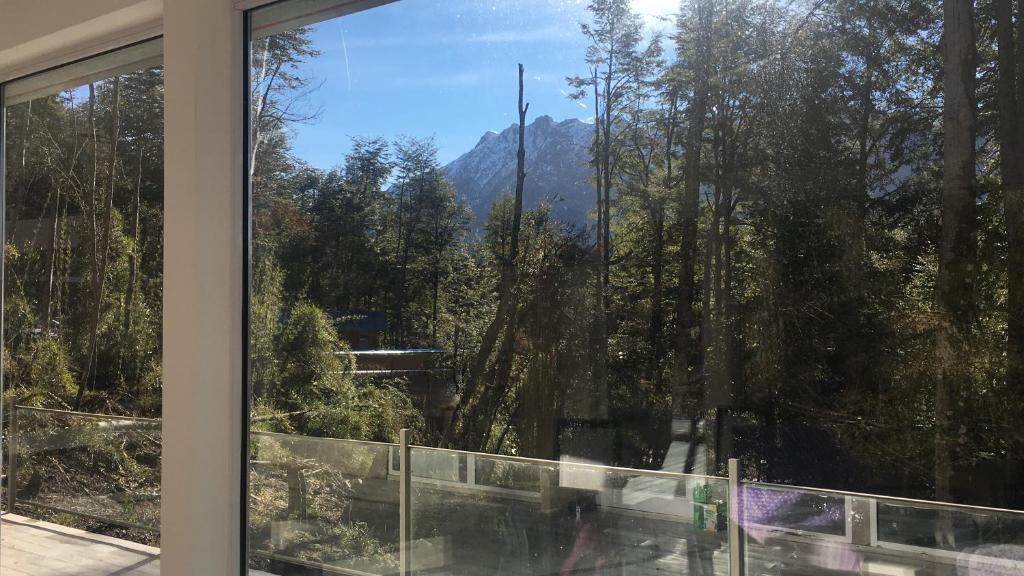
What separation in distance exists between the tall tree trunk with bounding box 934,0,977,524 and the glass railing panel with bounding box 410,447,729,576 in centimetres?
43

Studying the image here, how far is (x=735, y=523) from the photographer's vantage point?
152 cm

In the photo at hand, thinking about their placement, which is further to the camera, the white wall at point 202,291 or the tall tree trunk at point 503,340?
the white wall at point 202,291

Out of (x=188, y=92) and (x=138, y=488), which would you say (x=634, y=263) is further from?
(x=138, y=488)

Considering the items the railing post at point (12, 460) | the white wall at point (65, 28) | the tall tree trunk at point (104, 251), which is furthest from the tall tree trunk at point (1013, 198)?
the railing post at point (12, 460)

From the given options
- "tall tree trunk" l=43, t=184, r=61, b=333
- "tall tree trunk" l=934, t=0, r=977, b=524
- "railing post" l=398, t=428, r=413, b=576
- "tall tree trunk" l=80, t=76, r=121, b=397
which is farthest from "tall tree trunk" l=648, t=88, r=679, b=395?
"tall tree trunk" l=43, t=184, r=61, b=333

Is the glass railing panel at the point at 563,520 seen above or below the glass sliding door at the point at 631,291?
below

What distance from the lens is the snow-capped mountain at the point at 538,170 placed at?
5.67ft

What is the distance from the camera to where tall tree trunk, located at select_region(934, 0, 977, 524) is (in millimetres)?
1323

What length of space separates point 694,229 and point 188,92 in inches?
64.0

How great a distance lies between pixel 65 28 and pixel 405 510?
2.13m

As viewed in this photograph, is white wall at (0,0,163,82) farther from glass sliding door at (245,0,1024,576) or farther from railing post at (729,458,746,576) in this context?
railing post at (729,458,746,576)

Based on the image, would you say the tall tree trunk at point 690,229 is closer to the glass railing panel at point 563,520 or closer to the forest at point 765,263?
the forest at point 765,263

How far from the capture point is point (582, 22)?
1.79 meters

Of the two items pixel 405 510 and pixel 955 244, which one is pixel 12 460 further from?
pixel 955 244
